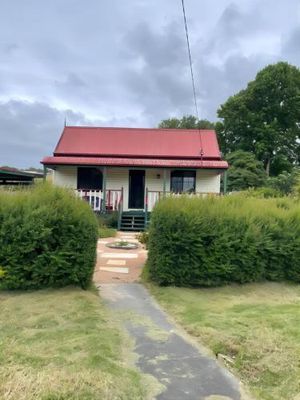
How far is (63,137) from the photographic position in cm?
2109

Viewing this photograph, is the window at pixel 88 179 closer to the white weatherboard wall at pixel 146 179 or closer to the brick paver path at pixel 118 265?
the white weatherboard wall at pixel 146 179

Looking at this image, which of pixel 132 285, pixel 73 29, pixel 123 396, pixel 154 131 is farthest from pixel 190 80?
pixel 154 131

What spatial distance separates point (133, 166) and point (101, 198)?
6.65 feet

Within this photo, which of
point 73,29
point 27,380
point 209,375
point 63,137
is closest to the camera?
point 27,380

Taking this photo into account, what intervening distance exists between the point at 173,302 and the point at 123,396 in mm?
3087

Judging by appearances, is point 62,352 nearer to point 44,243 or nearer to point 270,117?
point 44,243

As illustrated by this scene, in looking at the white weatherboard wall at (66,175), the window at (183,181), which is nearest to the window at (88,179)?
the white weatherboard wall at (66,175)

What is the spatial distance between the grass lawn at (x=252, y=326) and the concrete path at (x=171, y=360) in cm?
20

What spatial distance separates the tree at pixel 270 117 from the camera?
120ft

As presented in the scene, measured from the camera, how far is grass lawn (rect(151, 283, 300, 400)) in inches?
147

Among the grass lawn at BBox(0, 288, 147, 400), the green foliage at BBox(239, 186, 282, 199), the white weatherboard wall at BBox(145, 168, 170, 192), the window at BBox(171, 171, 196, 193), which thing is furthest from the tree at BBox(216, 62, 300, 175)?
the grass lawn at BBox(0, 288, 147, 400)

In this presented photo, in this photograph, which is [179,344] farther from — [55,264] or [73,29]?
[73,29]

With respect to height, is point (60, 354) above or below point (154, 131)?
below

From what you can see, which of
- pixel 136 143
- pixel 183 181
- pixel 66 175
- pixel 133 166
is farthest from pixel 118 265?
pixel 136 143
